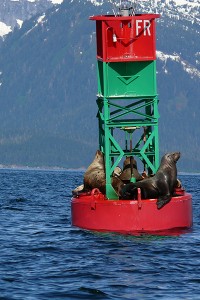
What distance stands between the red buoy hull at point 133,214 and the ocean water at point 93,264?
0.66 meters

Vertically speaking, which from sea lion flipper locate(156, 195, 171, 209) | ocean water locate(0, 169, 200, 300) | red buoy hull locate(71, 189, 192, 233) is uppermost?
sea lion flipper locate(156, 195, 171, 209)

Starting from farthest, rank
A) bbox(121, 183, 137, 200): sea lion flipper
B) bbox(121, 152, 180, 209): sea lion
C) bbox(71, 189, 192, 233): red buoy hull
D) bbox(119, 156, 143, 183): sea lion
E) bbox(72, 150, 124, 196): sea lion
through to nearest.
→ bbox(119, 156, 143, 183): sea lion → bbox(72, 150, 124, 196): sea lion → bbox(121, 183, 137, 200): sea lion flipper → bbox(121, 152, 180, 209): sea lion → bbox(71, 189, 192, 233): red buoy hull

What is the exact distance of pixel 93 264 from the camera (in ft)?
125

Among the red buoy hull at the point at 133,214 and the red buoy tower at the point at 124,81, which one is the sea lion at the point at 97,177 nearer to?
the red buoy tower at the point at 124,81

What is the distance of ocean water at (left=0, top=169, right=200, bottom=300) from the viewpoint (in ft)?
110

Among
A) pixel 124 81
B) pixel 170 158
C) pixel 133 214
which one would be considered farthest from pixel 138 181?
pixel 124 81

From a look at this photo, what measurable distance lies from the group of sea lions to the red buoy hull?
1.29 ft

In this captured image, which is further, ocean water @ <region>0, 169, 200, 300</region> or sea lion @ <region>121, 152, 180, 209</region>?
sea lion @ <region>121, 152, 180, 209</region>

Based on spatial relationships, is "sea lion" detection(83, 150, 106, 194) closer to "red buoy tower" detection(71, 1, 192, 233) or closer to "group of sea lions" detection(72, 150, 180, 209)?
"group of sea lions" detection(72, 150, 180, 209)

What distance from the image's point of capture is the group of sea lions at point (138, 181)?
1875 inches

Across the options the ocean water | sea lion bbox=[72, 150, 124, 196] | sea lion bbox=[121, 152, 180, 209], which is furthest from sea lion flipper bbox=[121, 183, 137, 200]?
the ocean water

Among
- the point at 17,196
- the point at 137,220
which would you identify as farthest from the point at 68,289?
the point at 17,196

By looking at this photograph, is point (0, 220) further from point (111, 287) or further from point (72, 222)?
point (111, 287)

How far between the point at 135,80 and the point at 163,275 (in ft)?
51.1
